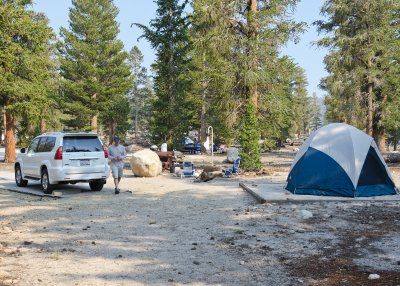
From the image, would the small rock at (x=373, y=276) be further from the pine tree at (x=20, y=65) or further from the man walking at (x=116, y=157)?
the pine tree at (x=20, y=65)

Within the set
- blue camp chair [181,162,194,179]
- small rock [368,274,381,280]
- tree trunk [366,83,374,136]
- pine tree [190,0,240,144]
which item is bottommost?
small rock [368,274,381,280]

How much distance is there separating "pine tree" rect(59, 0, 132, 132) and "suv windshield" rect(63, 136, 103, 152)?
26.8 metres

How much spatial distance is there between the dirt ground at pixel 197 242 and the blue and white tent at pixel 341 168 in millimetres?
884

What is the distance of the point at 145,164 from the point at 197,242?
12.0 m

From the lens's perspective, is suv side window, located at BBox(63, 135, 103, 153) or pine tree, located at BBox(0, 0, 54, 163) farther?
pine tree, located at BBox(0, 0, 54, 163)

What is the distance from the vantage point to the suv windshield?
42.9 ft

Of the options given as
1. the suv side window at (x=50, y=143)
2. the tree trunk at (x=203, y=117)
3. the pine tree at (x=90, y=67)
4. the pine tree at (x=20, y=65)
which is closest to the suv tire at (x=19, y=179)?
the suv side window at (x=50, y=143)

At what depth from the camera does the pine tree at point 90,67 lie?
39719 mm

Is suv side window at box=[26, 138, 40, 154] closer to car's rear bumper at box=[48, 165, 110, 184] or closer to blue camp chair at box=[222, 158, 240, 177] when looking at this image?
car's rear bumper at box=[48, 165, 110, 184]

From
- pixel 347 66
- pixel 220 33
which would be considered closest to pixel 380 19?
pixel 347 66

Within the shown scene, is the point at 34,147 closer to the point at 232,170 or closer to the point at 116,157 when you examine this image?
the point at 116,157

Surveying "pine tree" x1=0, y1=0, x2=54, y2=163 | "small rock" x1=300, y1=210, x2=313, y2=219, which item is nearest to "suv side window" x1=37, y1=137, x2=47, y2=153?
"small rock" x1=300, y1=210, x2=313, y2=219

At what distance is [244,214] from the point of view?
9.54 metres

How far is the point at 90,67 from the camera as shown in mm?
39375
